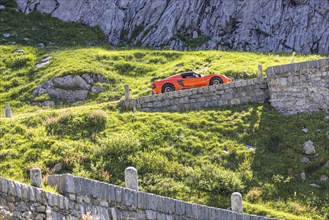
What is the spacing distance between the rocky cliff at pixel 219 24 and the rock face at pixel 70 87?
1287cm

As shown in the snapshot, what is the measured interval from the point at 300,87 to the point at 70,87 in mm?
15517

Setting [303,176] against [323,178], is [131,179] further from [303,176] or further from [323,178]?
[323,178]

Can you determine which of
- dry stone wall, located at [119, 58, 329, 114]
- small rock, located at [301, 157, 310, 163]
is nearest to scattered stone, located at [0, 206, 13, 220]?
small rock, located at [301, 157, 310, 163]

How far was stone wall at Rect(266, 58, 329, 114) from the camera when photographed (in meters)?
24.4

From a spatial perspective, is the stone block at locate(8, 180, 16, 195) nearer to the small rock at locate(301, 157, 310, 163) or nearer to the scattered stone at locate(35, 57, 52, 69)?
the small rock at locate(301, 157, 310, 163)

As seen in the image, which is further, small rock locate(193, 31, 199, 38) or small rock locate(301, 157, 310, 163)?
small rock locate(193, 31, 199, 38)

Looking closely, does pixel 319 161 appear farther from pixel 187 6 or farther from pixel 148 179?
pixel 187 6

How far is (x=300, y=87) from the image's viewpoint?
24.9 meters

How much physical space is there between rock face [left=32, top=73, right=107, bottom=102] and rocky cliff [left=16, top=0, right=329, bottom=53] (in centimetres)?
1287

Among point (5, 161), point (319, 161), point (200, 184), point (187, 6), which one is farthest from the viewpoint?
point (187, 6)

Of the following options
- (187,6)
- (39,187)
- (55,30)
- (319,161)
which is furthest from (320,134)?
(55,30)

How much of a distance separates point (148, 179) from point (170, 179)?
0.80m

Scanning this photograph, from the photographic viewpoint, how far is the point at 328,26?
4578 cm

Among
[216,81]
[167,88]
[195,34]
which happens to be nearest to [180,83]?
[167,88]
